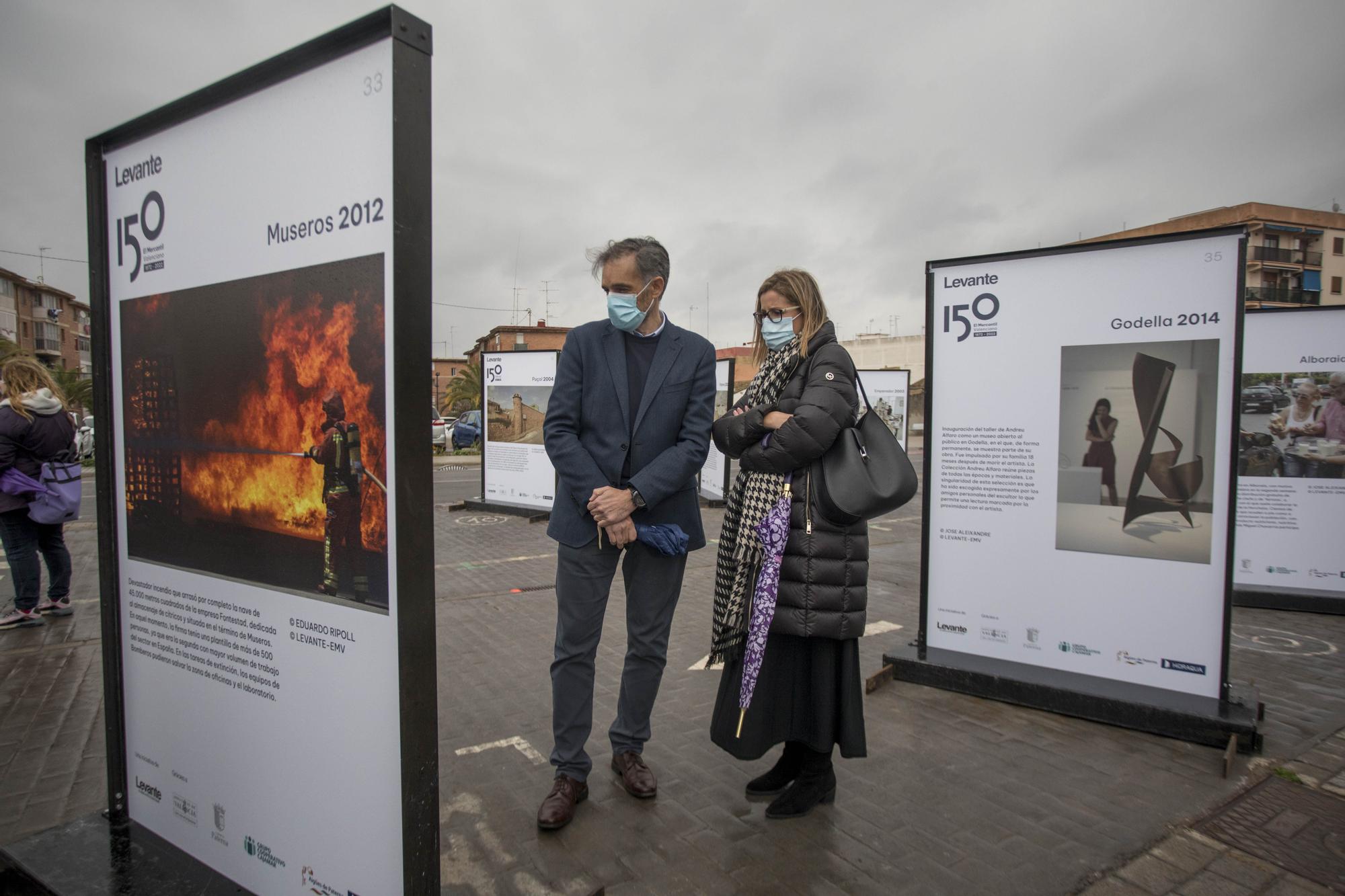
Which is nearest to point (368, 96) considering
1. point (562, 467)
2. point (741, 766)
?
point (562, 467)

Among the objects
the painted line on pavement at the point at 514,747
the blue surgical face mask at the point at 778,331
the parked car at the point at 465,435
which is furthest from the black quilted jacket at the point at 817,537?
the parked car at the point at 465,435

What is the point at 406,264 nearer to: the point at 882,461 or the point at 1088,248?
the point at 882,461

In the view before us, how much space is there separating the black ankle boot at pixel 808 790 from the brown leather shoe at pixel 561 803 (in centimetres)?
78

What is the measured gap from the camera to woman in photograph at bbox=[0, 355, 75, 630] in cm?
565

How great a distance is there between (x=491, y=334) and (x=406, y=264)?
89833 millimetres

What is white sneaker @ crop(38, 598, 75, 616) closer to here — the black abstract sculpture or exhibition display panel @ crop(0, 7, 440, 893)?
exhibition display panel @ crop(0, 7, 440, 893)

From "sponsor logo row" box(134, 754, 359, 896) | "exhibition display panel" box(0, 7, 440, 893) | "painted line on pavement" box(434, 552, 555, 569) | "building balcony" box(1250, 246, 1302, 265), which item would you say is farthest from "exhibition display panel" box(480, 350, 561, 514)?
"building balcony" box(1250, 246, 1302, 265)

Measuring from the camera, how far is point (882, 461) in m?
3.01

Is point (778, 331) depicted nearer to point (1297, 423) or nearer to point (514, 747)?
point (514, 747)

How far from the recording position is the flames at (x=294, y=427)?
6.00ft

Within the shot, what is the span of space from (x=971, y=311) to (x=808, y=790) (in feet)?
9.41

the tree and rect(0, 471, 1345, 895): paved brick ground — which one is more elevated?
the tree

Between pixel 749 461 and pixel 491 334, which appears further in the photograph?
pixel 491 334

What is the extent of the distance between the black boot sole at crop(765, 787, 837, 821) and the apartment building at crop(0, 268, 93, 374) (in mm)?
68347
